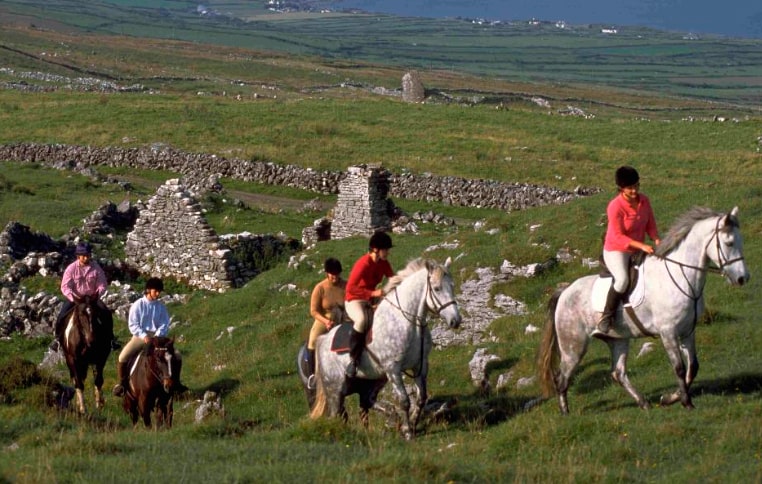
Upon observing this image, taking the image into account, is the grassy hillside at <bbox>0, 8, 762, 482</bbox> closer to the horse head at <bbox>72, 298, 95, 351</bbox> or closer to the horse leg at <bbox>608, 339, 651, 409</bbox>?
the horse leg at <bbox>608, 339, 651, 409</bbox>

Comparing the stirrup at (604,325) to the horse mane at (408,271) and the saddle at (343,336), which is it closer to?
the horse mane at (408,271)

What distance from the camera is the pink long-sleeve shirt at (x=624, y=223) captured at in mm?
18000

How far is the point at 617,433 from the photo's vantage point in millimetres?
16062

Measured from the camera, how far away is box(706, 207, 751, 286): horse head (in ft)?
55.5

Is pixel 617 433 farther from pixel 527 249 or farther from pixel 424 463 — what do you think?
pixel 527 249

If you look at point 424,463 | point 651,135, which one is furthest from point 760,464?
point 651,135

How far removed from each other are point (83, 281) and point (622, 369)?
34.7 feet

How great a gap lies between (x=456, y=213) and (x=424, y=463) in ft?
118

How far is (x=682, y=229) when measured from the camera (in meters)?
17.7

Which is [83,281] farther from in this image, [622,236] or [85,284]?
[622,236]

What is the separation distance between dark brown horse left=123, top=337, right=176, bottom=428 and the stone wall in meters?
26.5

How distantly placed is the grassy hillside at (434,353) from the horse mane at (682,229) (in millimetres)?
2138

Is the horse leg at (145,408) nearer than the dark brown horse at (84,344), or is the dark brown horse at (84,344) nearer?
the horse leg at (145,408)

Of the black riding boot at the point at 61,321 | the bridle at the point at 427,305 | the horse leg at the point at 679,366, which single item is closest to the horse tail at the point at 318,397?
the bridle at the point at 427,305
